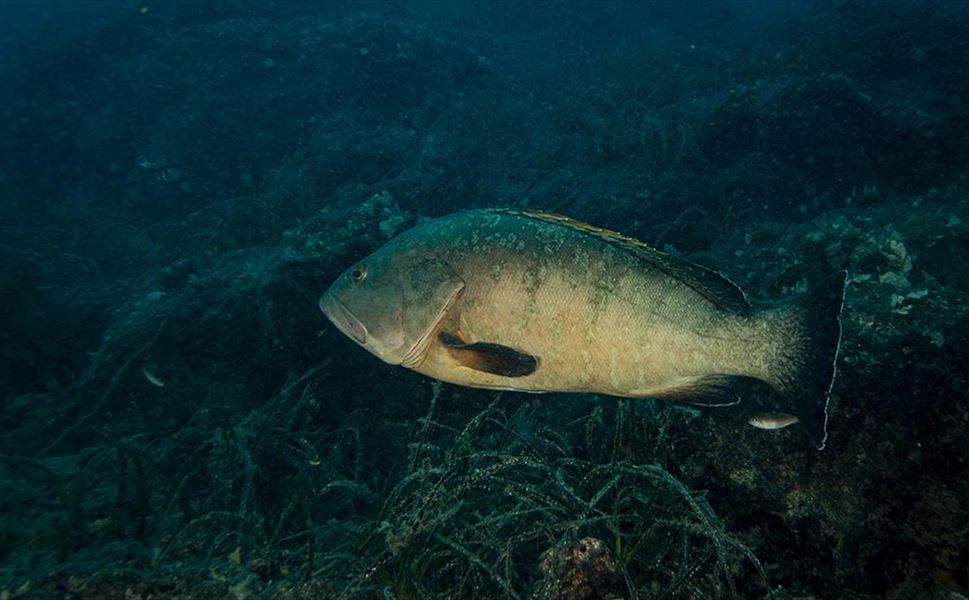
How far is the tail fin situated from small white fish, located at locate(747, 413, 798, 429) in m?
0.38

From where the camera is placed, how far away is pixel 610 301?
2658 millimetres

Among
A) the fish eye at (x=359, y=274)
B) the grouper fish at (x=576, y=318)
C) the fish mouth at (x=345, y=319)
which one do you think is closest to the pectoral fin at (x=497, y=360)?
the grouper fish at (x=576, y=318)

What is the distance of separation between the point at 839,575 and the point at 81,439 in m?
7.10

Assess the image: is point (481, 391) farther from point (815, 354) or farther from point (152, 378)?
point (152, 378)

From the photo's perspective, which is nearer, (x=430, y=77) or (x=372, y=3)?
(x=430, y=77)

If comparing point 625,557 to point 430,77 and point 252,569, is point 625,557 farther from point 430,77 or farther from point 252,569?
point 430,77

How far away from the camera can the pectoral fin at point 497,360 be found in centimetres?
267

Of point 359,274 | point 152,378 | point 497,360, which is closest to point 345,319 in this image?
point 359,274

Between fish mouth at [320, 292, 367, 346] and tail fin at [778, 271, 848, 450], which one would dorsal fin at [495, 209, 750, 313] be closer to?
tail fin at [778, 271, 848, 450]

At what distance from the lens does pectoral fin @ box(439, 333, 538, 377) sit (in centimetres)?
267

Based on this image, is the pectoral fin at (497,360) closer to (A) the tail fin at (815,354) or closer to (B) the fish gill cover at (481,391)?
(B) the fish gill cover at (481,391)

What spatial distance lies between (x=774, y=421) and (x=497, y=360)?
166 centimetres

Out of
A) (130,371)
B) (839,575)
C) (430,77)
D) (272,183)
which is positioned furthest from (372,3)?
(839,575)

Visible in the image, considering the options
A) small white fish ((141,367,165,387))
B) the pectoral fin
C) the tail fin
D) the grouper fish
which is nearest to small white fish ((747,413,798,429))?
the grouper fish
